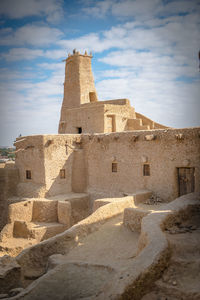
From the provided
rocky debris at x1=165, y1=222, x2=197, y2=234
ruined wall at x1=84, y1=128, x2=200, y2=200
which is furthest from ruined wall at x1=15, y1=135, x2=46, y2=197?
rocky debris at x1=165, y1=222, x2=197, y2=234

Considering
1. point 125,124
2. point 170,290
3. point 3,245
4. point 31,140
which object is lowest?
point 3,245

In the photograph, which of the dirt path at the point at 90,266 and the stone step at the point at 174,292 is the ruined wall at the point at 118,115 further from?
the stone step at the point at 174,292

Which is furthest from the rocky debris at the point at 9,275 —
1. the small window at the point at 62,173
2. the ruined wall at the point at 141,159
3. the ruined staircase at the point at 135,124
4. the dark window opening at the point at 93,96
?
the dark window opening at the point at 93,96

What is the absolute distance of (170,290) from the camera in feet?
17.7

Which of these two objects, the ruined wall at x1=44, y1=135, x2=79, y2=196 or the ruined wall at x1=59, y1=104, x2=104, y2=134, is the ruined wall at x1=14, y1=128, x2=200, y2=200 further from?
the ruined wall at x1=59, y1=104, x2=104, y2=134

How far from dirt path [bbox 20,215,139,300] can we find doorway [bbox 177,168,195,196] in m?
4.24

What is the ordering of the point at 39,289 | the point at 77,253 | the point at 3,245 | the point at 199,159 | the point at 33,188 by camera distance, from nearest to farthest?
the point at 39,289 → the point at 77,253 → the point at 199,159 → the point at 3,245 → the point at 33,188

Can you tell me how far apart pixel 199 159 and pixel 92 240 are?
248 inches

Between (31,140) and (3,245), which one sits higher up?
(31,140)

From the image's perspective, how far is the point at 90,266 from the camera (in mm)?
7840

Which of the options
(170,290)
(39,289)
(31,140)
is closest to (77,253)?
(39,289)

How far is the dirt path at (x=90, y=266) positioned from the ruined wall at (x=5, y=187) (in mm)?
9350

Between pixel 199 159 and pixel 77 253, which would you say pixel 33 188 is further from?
pixel 199 159

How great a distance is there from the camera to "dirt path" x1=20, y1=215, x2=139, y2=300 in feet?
22.1
